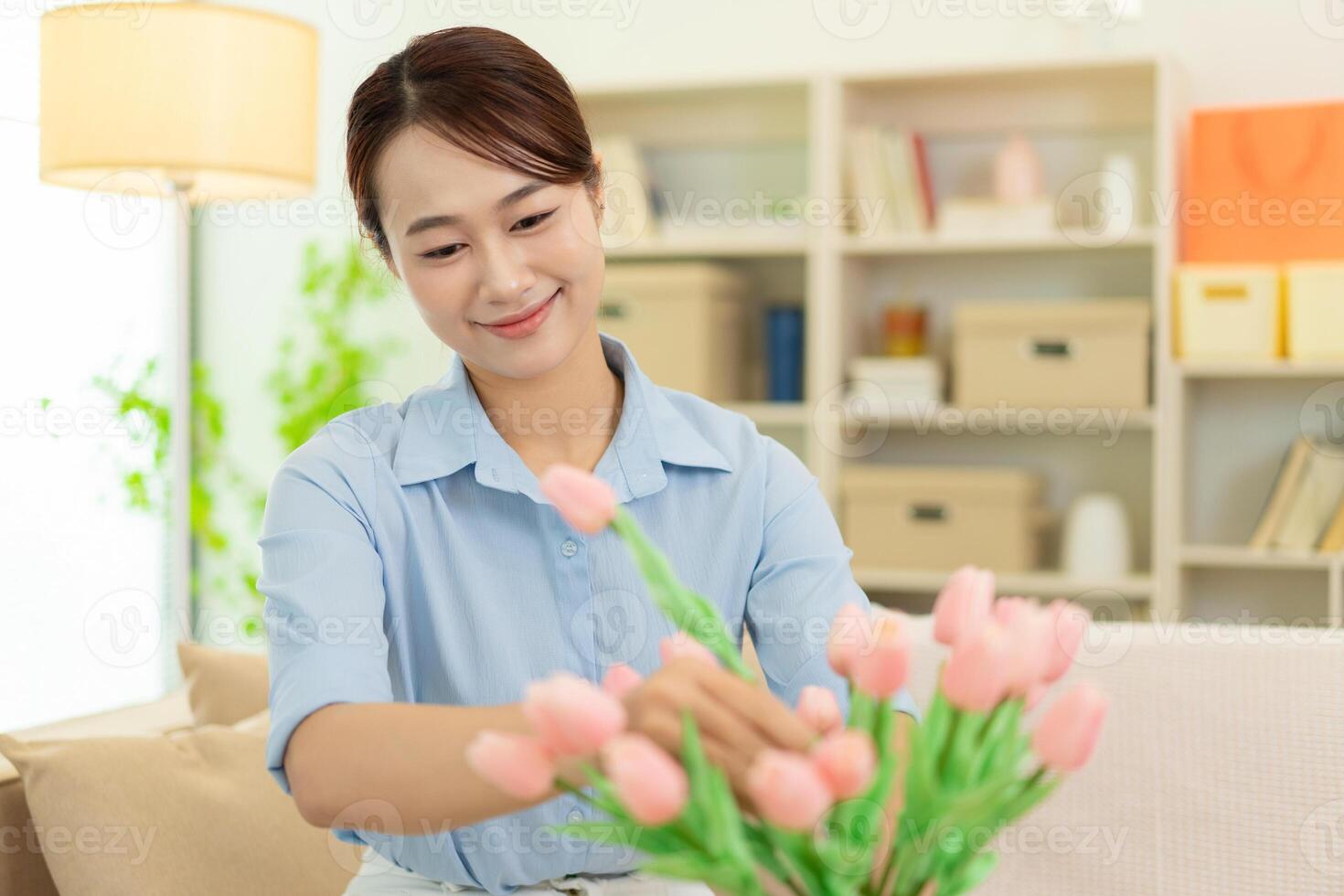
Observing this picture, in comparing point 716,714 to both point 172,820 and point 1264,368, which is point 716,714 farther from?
point 1264,368

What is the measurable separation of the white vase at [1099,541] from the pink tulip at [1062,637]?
264 centimetres

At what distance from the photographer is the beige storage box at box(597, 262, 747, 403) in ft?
11.2

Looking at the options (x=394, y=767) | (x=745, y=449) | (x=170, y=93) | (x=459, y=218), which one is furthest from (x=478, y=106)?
(x=170, y=93)

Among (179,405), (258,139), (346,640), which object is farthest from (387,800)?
(179,405)

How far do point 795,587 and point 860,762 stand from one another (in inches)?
25.6

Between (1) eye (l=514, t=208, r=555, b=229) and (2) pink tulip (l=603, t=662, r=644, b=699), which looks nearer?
(2) pink tulip (l=603, t=662, r=644, b=699)

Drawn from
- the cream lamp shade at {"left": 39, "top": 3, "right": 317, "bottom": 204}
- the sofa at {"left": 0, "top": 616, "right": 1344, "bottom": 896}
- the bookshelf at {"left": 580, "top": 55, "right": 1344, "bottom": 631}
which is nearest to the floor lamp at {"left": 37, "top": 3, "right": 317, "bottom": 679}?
the cream lamp shade at {"left": 39, "top": 3, "right": 317, "bottom": 204}

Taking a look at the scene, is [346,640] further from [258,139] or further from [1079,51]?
[1079,51]

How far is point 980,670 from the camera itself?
650mm

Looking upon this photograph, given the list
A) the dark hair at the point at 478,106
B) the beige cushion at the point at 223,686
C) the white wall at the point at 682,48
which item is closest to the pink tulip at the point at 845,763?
the dark hair at the point at 478,106

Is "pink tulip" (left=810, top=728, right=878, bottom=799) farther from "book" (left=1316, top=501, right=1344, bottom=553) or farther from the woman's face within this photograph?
"book" (left=1316, top=501, right=1344, bottom=553)

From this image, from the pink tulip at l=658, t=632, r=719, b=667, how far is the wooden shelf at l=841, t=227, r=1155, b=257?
2.68 metres

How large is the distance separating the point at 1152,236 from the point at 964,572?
2.71 meters

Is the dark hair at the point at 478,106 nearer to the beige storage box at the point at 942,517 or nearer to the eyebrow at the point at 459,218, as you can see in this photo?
the eyebrow at the point at 459,218
